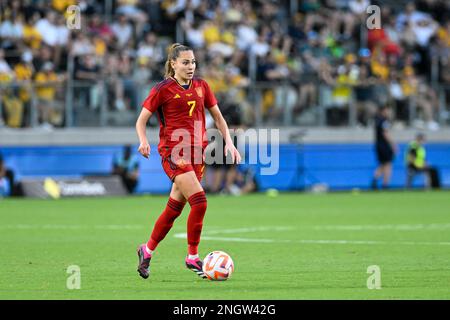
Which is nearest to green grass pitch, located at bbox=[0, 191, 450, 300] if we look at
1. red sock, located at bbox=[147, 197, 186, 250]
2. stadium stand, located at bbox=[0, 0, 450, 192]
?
red sock, located at bbox=[147, 197, 186, 250]

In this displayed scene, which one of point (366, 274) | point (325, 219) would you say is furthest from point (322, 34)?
point (366, 274)

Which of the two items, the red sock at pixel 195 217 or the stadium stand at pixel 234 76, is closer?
the red sock at pixel 195 217

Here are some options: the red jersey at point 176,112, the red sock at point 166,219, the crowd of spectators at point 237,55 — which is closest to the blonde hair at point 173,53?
the red jersey at point 176,112

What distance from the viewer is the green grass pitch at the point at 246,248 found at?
9.45 metres

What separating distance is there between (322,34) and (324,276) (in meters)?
21.3

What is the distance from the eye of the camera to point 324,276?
1042 cm

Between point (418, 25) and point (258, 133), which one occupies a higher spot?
point (418, 25)

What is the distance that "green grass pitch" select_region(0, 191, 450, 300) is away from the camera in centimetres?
945

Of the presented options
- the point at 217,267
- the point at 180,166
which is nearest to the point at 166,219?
the point at 180,166

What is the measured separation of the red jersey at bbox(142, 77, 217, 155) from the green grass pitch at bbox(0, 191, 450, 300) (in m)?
1.37

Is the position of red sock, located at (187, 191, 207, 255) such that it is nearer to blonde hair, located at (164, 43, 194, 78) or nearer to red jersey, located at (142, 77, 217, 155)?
red jersey, located at (142, 77, 217, 155)

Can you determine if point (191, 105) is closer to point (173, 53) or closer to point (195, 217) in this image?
point (173, 53)

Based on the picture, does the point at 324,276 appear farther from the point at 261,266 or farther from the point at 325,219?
the point at 325,219

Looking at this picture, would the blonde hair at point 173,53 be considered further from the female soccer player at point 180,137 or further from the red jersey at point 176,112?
the red jersey at point 176,112
